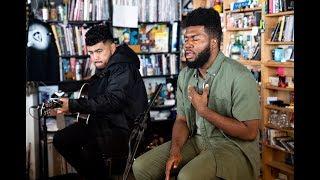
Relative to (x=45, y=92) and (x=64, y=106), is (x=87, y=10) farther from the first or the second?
(x=64, y=106)

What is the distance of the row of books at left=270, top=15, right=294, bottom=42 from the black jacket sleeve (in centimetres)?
140

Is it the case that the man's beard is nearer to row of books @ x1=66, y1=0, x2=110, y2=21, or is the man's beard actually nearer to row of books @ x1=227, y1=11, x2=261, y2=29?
row of books @ x1=227, y1=11, x2=261, y2=29

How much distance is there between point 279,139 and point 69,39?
215 centimetres

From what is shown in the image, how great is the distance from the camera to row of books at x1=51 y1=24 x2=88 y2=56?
4188 millimetres

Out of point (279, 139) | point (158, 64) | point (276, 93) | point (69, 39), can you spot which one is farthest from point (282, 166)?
point (69, 39)

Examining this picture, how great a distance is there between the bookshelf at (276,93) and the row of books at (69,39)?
174 centimetres

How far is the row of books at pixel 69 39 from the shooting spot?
4.19 meters

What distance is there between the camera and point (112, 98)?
282 cm

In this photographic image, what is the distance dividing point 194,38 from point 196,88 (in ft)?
0.82

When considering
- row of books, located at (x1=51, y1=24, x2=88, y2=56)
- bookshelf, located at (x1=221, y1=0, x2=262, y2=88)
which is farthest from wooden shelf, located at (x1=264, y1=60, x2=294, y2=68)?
row of books, located at (x1=51, y1=24, x2=88, y2=56)

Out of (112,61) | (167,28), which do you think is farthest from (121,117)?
(167,28)

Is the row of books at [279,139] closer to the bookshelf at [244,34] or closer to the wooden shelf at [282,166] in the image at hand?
the wooden shelf at [282,166]
